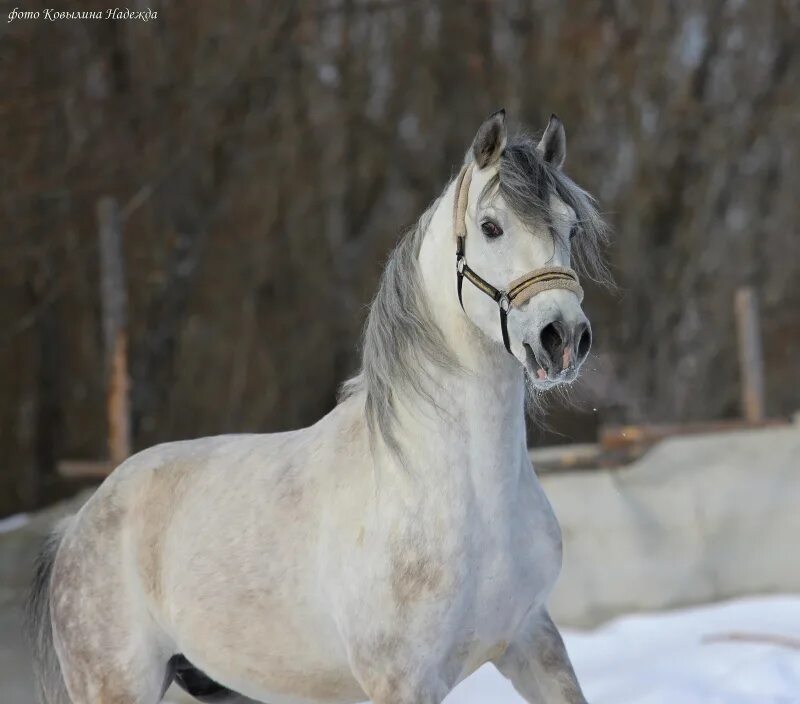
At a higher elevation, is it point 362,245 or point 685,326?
point 362,245

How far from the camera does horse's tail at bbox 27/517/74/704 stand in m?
3.78

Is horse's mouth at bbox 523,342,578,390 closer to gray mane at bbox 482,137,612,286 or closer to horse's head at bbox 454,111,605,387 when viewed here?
horse's head at bbox 454,111,605,387

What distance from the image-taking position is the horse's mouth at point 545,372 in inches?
97.7

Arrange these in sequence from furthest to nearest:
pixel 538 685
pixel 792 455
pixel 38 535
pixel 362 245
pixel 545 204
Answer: pixel 362 245 < pixel 792 455 < pixel 38 535 < pixel 538 685 < pixel 545 204

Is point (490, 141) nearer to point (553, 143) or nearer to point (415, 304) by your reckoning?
point (553, 143)

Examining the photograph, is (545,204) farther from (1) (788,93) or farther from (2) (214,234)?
(1) (788,93)

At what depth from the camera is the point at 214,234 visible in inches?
503

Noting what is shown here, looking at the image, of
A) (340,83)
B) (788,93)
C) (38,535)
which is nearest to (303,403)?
(340,83)

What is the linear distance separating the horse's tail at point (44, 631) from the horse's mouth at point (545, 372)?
1948 mm

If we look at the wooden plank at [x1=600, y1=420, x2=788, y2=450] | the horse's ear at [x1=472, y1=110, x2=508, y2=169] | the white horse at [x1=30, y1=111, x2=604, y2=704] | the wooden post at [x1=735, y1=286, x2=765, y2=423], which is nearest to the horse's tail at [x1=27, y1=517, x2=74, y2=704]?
the white horse at [x1=30, y1=111, x2=604, y2=704]

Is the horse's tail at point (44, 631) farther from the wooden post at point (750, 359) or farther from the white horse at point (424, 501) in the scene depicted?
the wooden post at point (750, 359)

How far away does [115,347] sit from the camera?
7.29 meters

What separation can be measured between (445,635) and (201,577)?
32.1 inches

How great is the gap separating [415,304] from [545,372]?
1.66ft
